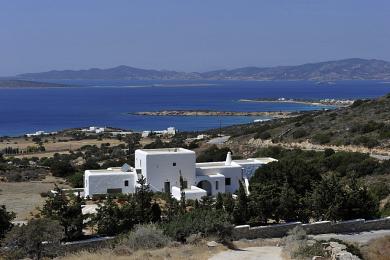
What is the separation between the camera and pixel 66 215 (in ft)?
70.3

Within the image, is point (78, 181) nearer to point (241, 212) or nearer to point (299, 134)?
point (241, 212)

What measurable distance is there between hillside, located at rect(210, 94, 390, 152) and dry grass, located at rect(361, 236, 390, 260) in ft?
78.0

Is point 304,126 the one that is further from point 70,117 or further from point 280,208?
point 70,117

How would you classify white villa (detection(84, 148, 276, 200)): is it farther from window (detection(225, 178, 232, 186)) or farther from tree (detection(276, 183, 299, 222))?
tree (detection(276, 183, 299, 222))

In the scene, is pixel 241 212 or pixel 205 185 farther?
pixel 205 185

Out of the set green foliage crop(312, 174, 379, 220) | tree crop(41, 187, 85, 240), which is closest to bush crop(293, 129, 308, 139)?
green foliage crop(312, 174, 379, 220)

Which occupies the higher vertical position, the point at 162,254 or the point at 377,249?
the point at 162,254

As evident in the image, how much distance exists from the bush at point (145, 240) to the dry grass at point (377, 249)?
5949 millimetres

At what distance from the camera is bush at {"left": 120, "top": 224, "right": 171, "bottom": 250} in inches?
710

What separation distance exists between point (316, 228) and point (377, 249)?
3.54 m

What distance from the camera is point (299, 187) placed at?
28344 mm

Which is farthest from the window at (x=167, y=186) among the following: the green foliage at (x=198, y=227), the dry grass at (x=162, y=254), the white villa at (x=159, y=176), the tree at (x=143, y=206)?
the dry grass at (x=162, y=254)

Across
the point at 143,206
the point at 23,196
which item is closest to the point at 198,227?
the point at 143,206

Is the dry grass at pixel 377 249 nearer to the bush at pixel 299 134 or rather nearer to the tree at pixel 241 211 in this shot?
the tree at pixel 241 211
